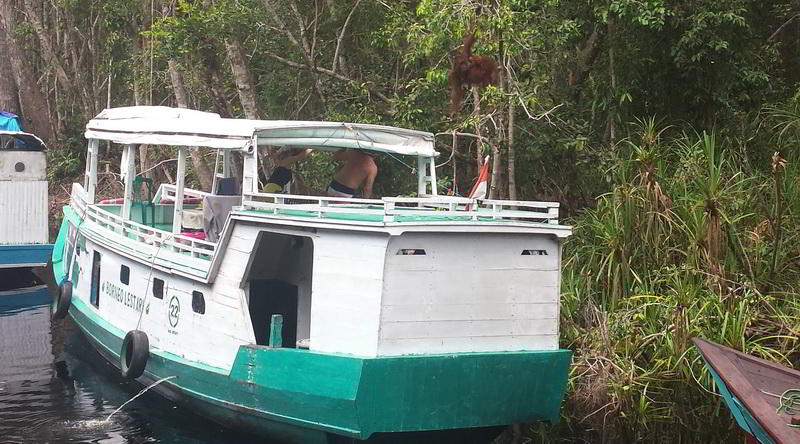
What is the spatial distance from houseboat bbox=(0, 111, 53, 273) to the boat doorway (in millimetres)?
8565

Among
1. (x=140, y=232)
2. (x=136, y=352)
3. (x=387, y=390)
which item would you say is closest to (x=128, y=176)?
(x=140, y=232)

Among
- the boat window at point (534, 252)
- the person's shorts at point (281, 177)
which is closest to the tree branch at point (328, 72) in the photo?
the person's shorts at point (281, 177)

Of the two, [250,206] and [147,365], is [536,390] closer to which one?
[250,206]

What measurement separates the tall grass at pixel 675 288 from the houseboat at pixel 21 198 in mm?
10311

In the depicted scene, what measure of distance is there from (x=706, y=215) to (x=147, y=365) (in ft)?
19.2

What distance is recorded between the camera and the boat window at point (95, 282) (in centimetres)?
1251

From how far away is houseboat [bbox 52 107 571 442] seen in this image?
7824 millimetres

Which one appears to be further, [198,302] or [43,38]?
[43,38]

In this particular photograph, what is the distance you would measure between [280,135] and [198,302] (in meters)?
1.79

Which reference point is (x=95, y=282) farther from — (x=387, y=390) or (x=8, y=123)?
(x=8, y=123)

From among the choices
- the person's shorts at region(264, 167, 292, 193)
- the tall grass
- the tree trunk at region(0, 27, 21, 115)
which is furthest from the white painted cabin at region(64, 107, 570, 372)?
the tree trunk at region(0, 27, 21, 115)

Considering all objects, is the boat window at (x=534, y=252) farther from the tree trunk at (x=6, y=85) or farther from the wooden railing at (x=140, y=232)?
the tree trunk at (x=6, y=85)

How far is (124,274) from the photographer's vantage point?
1138 cm

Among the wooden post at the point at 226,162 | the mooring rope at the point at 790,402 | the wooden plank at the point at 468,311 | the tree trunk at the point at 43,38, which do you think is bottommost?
the mooring rope at the point at 790,402
